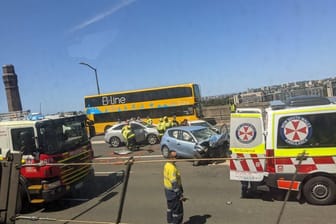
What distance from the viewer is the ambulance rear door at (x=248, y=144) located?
28.3ft

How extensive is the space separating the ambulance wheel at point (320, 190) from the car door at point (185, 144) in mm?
6772

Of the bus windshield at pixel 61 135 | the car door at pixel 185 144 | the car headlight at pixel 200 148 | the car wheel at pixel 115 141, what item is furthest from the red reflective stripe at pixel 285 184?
the car wheel at pixel 115 141

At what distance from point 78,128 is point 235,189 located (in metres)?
4.99

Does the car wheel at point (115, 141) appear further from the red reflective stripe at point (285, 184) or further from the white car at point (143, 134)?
the red reflective stripe at point (285, 184)

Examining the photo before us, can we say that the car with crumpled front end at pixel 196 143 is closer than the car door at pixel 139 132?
Yes

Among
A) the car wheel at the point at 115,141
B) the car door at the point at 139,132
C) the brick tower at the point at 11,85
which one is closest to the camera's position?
the car door at the point at 139,132

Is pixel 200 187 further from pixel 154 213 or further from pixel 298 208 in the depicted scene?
pixel 298 208

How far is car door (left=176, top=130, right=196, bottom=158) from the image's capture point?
14617 millimetres

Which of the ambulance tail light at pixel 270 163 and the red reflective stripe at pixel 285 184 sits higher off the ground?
the ambulance tail light at pixel 270 163

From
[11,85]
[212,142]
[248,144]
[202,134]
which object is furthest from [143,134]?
[11,85]

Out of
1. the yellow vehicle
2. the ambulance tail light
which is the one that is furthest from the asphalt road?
the ambulance tail light

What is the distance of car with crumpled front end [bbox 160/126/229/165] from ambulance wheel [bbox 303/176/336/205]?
6.23m

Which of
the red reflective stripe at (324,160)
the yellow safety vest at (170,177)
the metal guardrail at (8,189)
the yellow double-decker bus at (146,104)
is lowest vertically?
the red reflective stripe at (324,160)

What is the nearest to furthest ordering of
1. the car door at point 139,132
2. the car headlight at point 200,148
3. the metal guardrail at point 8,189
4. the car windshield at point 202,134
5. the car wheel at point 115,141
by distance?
1. the metal guardrail at point 8,189
2. the car headlight at point 200,148
3. the car windshield at point 202,134
4. the car door at point 139,132
5. the car wheel at point 115,141
